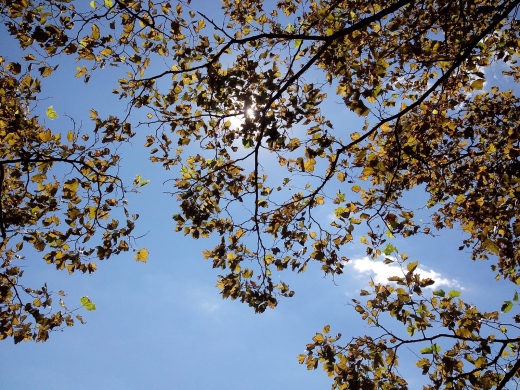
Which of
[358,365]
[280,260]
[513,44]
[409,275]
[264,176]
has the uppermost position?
[513,44]

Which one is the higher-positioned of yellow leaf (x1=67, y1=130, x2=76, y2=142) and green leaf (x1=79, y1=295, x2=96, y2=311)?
yellow leaf (x1=67, y1=130, x2=76, y2=142)

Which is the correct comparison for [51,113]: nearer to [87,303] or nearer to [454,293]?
[87,303]

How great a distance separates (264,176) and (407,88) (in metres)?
3.45

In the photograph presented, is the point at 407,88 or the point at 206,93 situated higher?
the point at 407,88

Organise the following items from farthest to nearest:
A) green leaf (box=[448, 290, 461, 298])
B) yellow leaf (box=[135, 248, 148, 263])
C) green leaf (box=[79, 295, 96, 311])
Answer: yellow leaf (box=[135, 248, 148, 263]) → green leaf (box=[79, 295, 96, 311]) → green leaf (box=[448, 290, 461, 298])

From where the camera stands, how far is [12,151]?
5.41m

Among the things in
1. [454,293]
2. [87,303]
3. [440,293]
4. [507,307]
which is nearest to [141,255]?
[87,303]

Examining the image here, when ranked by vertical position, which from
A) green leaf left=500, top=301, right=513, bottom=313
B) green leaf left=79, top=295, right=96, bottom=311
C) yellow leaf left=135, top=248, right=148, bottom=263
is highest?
green leaf left=500, top=301, right=513, bottom=313

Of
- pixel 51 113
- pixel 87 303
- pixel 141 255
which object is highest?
pixel 51 113

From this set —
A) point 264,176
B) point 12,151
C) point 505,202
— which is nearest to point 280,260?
point 264,176

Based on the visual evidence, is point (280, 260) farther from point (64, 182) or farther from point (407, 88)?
point (407, 88)

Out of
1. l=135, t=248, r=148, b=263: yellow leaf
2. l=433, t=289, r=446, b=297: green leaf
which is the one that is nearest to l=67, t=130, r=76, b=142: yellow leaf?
l=135, t=248, r=148, b=263: yellow leaf

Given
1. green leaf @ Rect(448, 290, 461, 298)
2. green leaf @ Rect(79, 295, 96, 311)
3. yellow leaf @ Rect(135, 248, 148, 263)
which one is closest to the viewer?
green leaf @ Rect(448, 290, 461, 298)

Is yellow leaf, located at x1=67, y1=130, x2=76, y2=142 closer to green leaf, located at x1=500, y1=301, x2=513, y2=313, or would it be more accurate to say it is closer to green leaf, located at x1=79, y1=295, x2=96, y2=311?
green leaf, located at x1=79, y1=295, x2=96, y2=311
